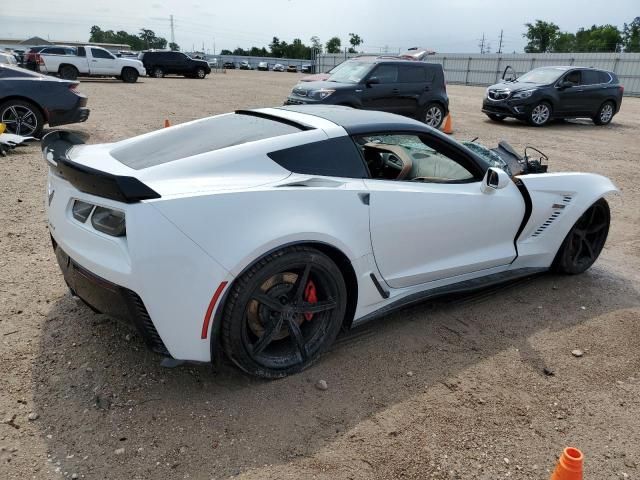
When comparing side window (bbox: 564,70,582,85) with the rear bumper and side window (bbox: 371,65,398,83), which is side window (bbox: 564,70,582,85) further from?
the rear bumper

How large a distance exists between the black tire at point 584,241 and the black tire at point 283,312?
7.72ft

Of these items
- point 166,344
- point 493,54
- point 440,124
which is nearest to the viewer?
point 166,344

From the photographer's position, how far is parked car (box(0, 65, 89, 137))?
28.9 ft

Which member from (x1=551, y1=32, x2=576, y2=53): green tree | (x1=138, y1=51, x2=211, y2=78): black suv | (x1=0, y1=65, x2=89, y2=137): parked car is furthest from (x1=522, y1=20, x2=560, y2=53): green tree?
(x1=0, y1=65, x2=89, y2=137): parked car

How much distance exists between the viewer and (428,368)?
3.14 m

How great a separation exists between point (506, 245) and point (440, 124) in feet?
33.1

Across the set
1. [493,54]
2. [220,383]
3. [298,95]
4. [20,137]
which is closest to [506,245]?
[220,383]

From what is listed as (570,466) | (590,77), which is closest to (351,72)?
(590,77)

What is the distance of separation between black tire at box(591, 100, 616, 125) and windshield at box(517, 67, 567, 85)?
1878mm

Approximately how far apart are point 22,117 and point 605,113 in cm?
1532

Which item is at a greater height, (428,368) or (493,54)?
(493,54)

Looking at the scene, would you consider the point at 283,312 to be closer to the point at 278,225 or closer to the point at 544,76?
the point at 278,225

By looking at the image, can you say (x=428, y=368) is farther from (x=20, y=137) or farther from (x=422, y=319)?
(x=20, y=137)

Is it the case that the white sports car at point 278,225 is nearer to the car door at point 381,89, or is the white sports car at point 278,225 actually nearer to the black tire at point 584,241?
the black tire at point 584,241
